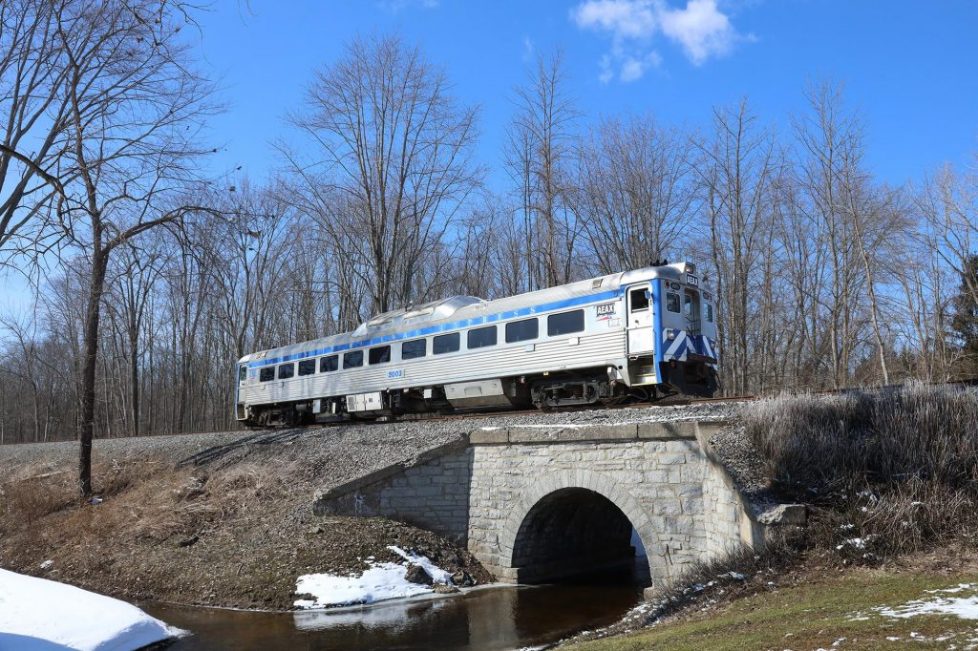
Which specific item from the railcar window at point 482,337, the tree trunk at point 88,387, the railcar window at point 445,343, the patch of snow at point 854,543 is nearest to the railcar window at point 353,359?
the railcar window at point 445,343

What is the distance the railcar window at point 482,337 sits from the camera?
677 inches

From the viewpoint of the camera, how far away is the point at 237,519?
15.0 m

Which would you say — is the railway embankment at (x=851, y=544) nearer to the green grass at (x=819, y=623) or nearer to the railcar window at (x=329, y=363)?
the green grass at (x=819, y=623)

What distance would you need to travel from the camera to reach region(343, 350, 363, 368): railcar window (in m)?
21.2

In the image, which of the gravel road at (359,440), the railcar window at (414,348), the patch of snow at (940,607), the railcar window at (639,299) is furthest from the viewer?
the railcar window at (414,348)

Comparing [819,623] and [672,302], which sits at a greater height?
[672,302]

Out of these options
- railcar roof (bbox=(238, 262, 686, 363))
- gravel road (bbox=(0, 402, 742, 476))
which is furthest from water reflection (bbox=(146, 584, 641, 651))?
railcar roof (bbox=(238, 262, 686, 363))

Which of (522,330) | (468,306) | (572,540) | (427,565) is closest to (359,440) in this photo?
(468,306)

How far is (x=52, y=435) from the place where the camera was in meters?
53.2

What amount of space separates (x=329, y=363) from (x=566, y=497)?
10990 mm

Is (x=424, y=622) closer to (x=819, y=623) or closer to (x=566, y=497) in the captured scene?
(x=566, y=497)

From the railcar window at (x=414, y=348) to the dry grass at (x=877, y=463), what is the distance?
10146 millimetres

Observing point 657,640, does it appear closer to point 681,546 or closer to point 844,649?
point 844,649

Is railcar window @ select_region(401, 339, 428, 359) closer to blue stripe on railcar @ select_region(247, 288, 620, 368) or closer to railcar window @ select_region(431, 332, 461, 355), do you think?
blue stripe on railcar @ select_region(247, 288, 620, 368)
